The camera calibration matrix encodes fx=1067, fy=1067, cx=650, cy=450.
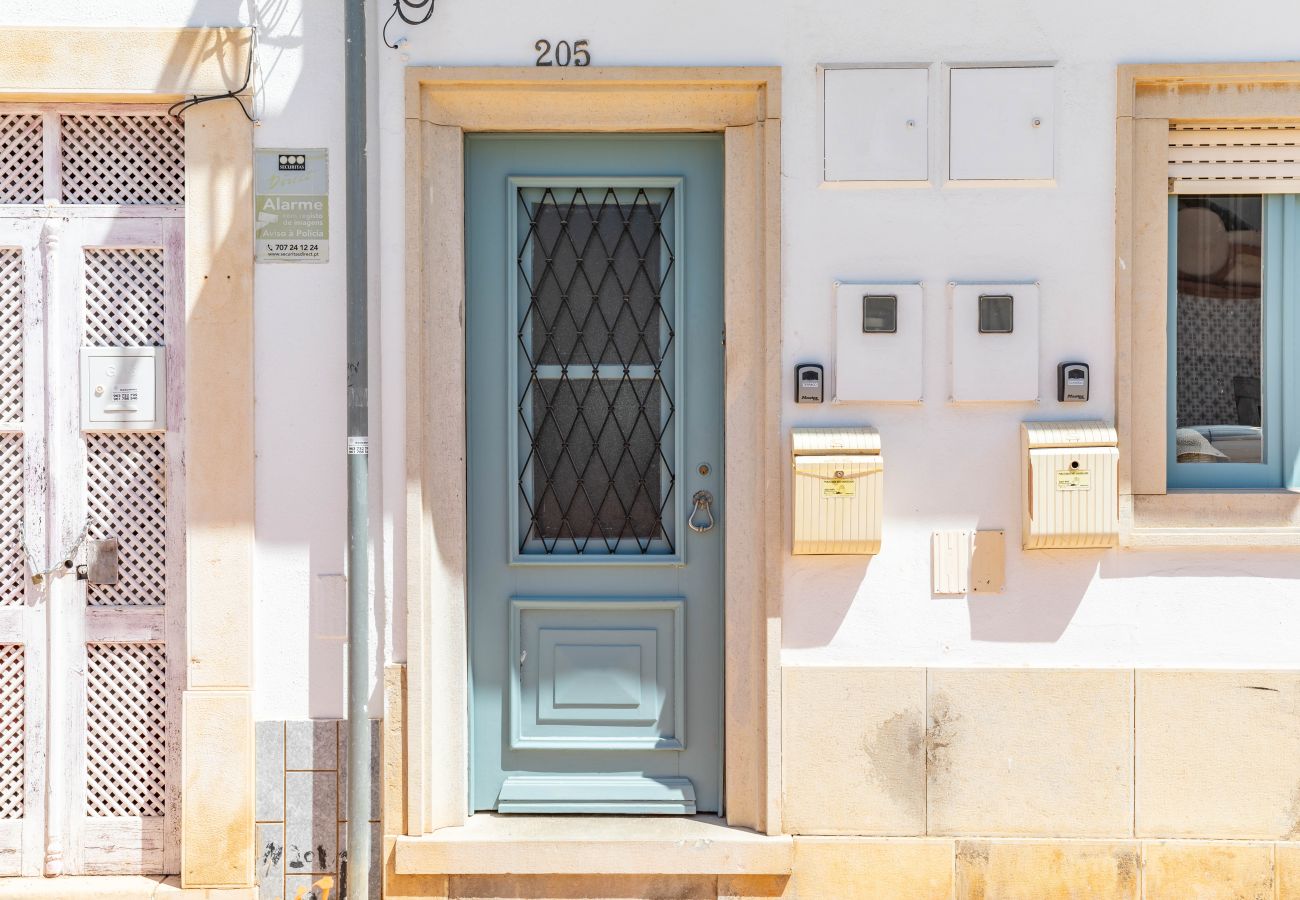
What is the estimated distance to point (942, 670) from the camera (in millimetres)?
3789

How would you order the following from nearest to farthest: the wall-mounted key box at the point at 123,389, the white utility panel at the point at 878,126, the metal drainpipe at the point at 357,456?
the metal drainpipe at the point at 357,456 → the white utility panel at the point at 878,126 → the wall-mounted key box at the point at 123,389

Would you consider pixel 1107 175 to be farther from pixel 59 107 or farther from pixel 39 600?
pixel 39 600

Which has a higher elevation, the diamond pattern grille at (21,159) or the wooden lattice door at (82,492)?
the diamond pattern grille at (21,159)

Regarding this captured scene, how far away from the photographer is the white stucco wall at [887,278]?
3756 mm

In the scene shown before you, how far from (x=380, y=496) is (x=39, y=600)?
1.33 metres

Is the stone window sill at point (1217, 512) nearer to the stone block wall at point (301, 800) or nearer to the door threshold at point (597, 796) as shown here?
the door threshold at point (597, 796)

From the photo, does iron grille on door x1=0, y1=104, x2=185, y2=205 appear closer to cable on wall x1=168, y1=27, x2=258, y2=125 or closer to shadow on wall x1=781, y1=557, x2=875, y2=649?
cable on wall x1=168, y1=27, x2=258, y2=125

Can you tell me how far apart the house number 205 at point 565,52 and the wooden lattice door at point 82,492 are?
4.48 feet

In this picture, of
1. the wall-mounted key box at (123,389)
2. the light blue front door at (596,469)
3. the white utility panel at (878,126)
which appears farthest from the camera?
the light blue front door at (596,469)

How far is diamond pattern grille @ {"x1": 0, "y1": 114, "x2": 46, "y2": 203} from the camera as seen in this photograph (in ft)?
12.8

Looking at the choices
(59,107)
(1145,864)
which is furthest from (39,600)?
(1145,864)

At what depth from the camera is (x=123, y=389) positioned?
386 centimetres

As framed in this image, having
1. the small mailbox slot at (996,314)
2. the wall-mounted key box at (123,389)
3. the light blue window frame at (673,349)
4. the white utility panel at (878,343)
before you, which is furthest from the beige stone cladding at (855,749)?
the wall-mounted key box at (123,389)

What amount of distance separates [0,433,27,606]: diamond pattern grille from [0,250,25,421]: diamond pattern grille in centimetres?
12
